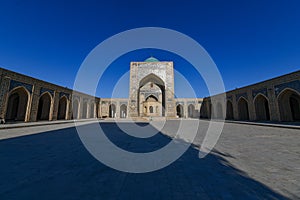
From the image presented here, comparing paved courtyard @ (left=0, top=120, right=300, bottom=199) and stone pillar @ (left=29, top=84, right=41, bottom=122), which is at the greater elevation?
stone pillar @ (left=29, top=84, right=41, bottom=122)

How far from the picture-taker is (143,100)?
1209 inches

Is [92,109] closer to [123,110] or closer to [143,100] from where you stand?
[123,110]

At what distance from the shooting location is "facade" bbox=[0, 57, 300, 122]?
490 inches

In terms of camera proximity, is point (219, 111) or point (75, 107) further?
point (219, 111)

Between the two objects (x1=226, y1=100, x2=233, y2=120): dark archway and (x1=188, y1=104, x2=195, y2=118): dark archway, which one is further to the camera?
(x1=188, y1=104, x2=195, y2=118): dark archway

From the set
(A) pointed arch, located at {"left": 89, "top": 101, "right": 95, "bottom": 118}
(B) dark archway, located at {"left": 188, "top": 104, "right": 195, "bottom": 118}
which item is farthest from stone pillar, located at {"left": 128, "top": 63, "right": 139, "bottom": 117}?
(B) dark archway, located at {"left": 188, "top": 104, "right": 195, "bottom": 118}

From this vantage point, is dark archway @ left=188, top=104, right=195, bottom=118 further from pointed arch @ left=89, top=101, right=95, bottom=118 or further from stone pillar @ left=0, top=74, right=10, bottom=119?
stone pillar @ left=0, top=74, right=10, bottom=119

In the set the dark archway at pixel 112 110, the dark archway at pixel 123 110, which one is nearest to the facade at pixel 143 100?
the dark archway at pixel 112 110

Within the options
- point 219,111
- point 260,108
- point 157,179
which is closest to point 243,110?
point 260,108

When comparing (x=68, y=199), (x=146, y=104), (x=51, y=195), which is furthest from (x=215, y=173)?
(x=146, y=104)

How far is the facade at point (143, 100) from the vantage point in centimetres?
1245

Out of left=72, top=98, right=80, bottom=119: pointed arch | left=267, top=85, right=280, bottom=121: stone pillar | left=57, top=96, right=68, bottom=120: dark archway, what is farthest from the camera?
left=72, top=98, right=80, bottom=119: pointed arch

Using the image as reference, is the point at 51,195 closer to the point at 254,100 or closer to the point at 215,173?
the point at 215,173

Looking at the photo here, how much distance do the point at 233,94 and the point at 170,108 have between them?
8.65 metres
